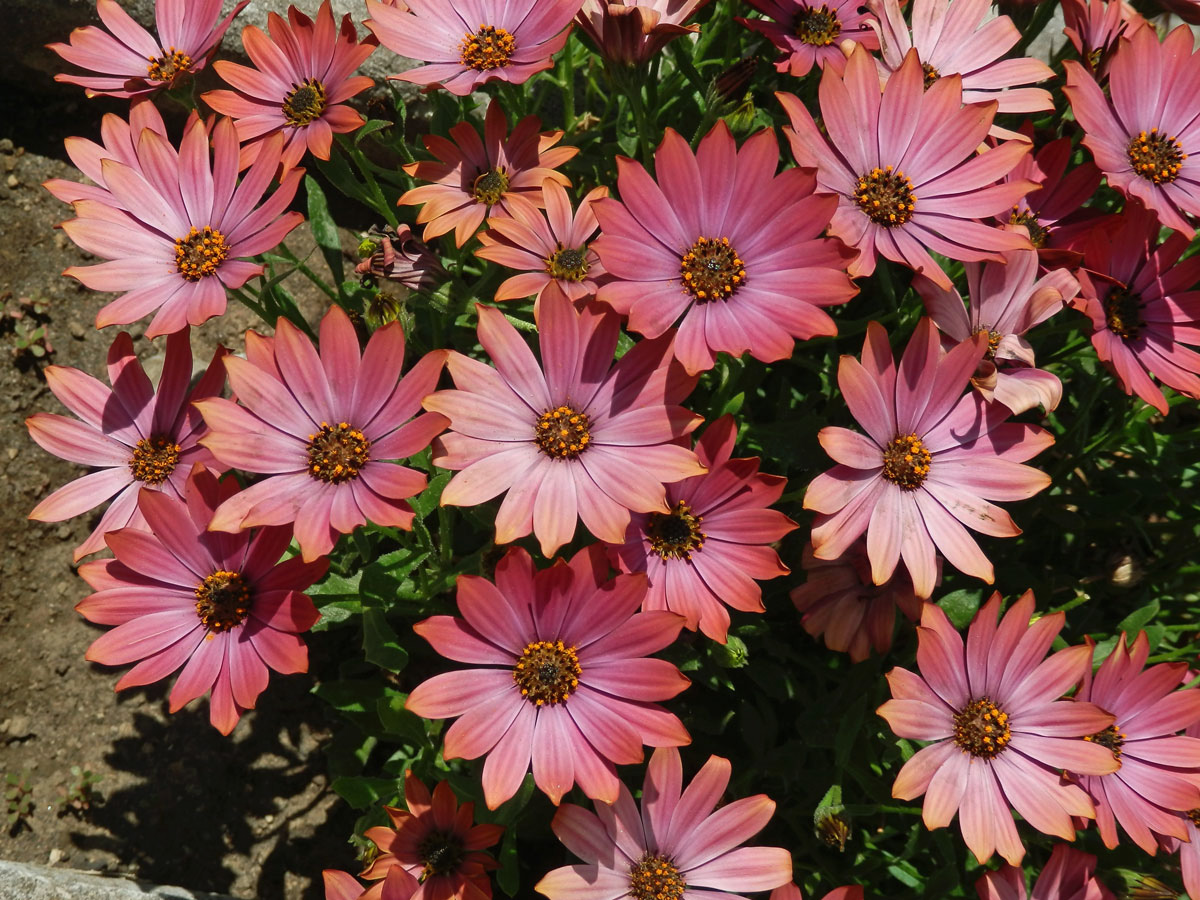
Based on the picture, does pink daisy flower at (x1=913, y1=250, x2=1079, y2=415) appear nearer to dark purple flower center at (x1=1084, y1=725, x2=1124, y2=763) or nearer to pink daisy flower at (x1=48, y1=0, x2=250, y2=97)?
dark purple flower center at (x1=1084, y1=725, x2=1124, y2=763)

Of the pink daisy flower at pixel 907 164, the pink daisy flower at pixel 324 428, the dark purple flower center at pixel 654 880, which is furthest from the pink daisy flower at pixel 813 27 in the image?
the dark purple flower center at pixel 654 880

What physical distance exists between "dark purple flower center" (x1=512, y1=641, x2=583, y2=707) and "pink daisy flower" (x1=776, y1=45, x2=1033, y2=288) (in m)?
1.00

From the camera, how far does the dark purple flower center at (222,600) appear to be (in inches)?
74.7

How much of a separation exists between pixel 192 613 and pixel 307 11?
2358 millimetres

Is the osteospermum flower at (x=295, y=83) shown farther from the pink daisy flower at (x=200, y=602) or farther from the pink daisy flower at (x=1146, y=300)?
the pink daisy flower at (x=1146, y=300)

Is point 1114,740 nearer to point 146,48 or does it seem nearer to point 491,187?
point 491,187

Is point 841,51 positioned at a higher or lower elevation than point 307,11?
lower

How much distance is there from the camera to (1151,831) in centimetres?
205

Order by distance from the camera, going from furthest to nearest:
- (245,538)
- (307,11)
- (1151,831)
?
(307,11) < (1151,831) < (245,538)

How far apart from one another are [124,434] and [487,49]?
1.29m

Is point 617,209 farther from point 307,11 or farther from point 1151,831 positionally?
point 307,11

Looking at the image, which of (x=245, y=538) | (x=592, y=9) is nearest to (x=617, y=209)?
(x=592, y=9)

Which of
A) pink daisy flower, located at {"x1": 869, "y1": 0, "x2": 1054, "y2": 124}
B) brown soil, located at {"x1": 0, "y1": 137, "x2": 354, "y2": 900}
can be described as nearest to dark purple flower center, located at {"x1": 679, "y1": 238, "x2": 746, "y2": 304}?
pink daisy flower, located at {"x1": 869, "y1": 0, "x2": 1054, "y2": 124}

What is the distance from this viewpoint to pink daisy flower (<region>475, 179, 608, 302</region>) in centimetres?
209
